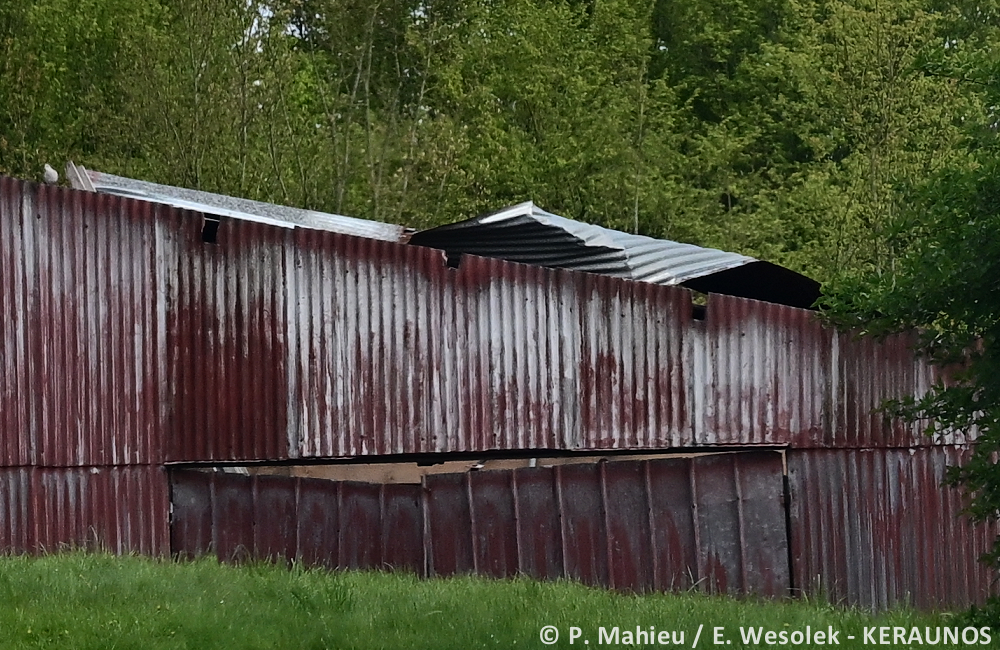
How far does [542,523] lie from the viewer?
1459cm

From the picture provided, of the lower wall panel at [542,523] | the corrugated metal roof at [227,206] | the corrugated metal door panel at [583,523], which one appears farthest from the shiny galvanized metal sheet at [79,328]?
the corrugated metal door panel at [583,523]

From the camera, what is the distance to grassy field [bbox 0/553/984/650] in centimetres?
952

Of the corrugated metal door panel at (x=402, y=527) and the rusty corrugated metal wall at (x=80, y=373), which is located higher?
the rusty corrugated metal wall at (x=80, y=373)

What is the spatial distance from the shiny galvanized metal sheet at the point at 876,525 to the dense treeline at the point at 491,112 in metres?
10.9

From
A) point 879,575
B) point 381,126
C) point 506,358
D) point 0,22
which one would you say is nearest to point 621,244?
point 506,358


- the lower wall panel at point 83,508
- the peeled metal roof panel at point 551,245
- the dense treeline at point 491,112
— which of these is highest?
the dense treeline at point 491,112

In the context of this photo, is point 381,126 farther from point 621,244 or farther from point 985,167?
point 985,167

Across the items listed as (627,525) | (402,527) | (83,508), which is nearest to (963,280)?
(627,525)

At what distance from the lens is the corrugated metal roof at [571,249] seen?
52.1ft

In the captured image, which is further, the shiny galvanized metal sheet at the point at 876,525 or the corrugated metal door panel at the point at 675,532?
the corrugated metal door panel at the point at 675,532

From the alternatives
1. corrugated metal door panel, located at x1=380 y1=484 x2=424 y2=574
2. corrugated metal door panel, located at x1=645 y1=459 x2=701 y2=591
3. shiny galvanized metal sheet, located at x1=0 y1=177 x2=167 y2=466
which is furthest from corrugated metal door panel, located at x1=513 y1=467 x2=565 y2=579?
shiny galvanized metal sheet, located at x1=0 y1=177 x2=167 y2=466

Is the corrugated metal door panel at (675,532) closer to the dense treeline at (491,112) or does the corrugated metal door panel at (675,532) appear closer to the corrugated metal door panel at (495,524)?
the corrugated metal door panel at (495,524)

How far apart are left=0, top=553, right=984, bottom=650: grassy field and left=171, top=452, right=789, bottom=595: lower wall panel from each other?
2.16m

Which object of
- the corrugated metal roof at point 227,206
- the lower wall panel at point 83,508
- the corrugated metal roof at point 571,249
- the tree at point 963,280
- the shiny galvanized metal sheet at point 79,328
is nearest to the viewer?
the tree at point 963,280
